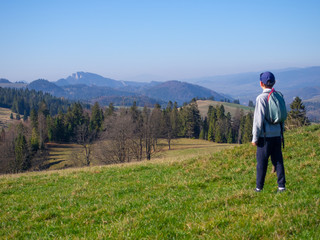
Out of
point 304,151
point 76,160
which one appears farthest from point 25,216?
point 76,160

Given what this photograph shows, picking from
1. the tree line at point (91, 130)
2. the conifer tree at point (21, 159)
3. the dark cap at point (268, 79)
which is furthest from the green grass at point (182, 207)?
the conifer tree at point (21, 159)

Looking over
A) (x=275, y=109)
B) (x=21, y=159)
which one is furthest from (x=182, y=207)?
(x=21, y=159)

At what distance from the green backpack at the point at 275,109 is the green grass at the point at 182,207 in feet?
6.49

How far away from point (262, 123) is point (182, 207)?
125 inches

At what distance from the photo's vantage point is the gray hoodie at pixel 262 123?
24.4 ft

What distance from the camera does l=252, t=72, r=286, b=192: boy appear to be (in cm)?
746

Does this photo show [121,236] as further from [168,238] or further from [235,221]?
[235,221]

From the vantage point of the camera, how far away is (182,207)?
24.0 ft

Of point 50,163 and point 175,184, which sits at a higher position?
point 175,184

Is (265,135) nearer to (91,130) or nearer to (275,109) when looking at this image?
(275,109)

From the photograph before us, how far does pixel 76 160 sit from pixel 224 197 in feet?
221

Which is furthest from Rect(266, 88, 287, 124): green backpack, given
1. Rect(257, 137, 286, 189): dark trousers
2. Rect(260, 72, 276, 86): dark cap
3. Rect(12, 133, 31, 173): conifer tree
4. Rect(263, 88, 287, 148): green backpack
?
Rect(12, 133, 31, 173): conifer tree

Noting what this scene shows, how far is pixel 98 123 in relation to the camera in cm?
12556

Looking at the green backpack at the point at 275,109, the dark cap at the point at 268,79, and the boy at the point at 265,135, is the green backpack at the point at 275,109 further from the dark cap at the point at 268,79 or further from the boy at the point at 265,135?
the dark cap at the point at 268,79
